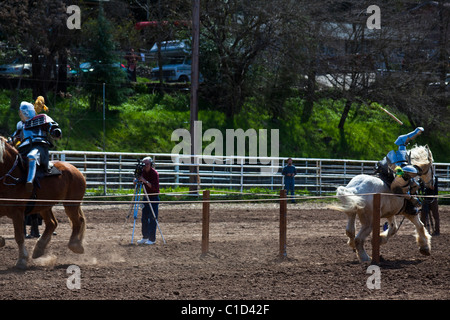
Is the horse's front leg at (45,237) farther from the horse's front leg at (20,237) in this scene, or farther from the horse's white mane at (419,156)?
the horse's white mane at (419,156)

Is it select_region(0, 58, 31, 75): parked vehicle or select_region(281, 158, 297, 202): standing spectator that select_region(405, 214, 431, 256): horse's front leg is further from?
select_region(0, 58, 31, 75): parked vehicle

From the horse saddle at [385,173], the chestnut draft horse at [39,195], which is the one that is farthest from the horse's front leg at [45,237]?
the horse saddle at [385,173]

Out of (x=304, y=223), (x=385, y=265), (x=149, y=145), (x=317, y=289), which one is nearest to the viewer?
(x=317, y=289)

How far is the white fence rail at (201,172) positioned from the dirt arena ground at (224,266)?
14.3ft

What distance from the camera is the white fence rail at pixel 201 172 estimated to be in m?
19.9

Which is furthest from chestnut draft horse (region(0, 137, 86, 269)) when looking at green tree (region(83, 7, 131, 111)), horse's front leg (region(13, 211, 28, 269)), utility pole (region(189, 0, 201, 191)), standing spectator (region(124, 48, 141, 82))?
standing spectator (region(124, 48, 141, 82))

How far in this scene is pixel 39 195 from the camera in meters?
9.71

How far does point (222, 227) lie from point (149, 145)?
485 inches

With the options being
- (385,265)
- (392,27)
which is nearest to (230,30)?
(392,27)

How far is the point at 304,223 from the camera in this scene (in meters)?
16.2

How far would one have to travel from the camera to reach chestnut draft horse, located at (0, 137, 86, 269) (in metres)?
9.24

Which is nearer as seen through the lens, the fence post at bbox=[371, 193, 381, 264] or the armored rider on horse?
the fence post at bbox=[371, 193, 381, 264]

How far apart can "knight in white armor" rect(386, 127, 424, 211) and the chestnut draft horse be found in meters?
5.61
